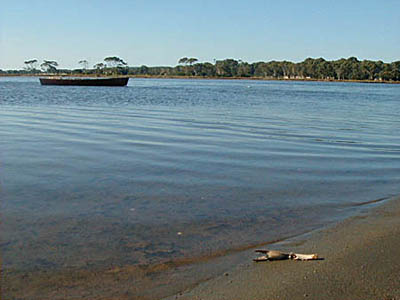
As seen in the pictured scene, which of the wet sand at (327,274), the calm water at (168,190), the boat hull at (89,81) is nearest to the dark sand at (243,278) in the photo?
the wet sand at (327,274)

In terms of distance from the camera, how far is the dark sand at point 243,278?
3912mm

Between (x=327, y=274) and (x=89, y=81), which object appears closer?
(x=327, y=274)

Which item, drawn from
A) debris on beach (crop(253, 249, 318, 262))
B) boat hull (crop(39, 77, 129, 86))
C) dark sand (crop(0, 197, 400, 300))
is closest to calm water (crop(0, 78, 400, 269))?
dark sand (crop(0, 197, 400, 300))

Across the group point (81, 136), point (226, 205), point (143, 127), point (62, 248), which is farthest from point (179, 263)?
point (143, 127)

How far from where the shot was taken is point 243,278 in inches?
169

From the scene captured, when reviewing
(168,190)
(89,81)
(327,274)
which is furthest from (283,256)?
(89,81)

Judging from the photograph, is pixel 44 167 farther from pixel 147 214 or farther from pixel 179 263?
pixel 179 263

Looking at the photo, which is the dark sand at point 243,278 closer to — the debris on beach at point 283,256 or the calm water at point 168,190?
the debris on beach at point 283,256

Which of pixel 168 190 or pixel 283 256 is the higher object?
pixel 283 256

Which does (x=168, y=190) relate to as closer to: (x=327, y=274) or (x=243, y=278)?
(x=243, y=278)

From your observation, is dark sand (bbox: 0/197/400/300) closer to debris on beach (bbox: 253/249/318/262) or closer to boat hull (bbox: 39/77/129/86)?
debris on beach (bbox: 253/249/318/262)

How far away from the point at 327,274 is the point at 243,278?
0.81 m

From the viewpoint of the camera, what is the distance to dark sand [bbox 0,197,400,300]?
12.8ft

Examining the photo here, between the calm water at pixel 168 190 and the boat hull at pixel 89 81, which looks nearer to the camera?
the calm water at pixel 168 190
